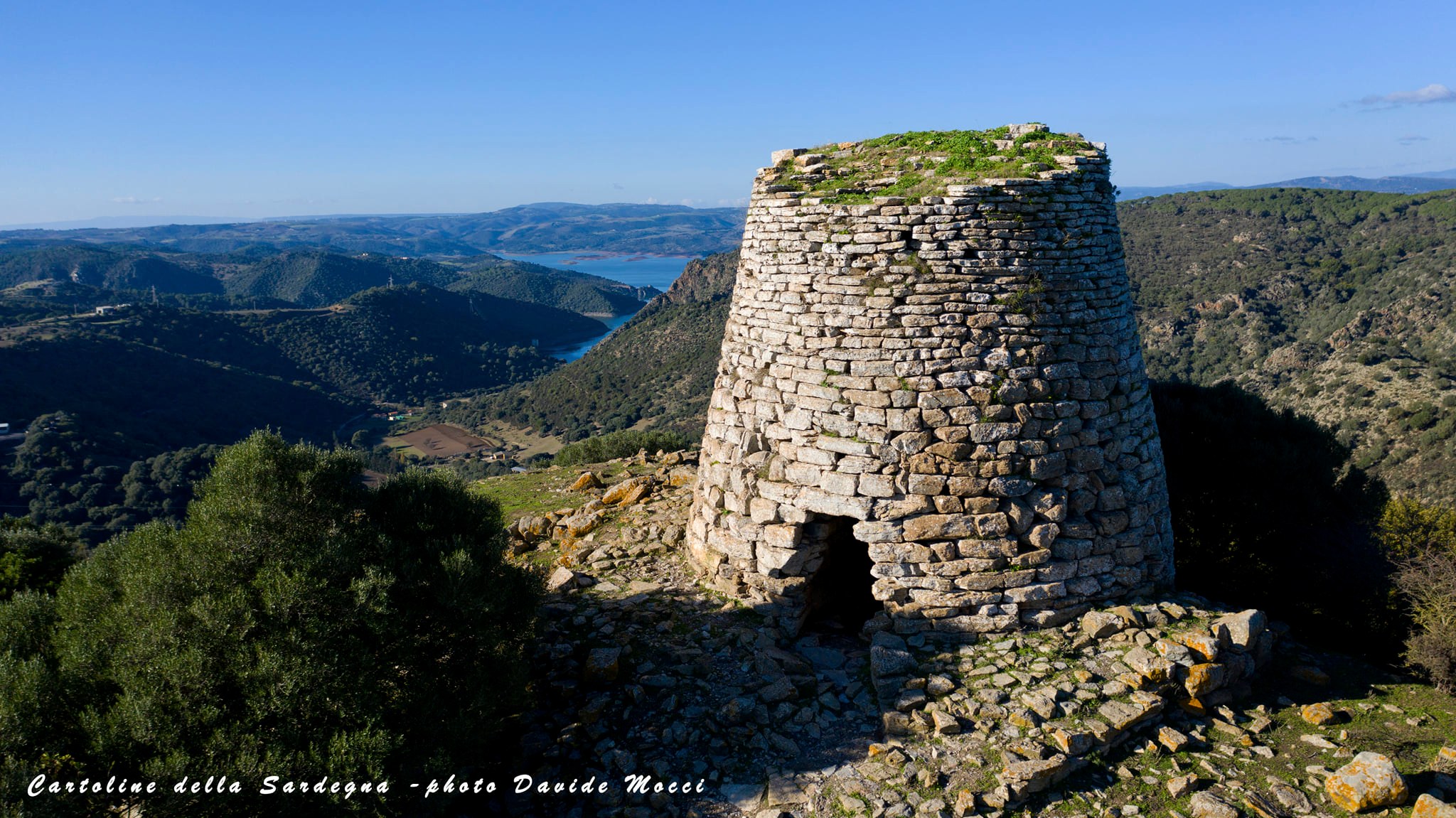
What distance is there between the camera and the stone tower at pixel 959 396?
7.27 meters

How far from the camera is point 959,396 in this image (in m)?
7.25

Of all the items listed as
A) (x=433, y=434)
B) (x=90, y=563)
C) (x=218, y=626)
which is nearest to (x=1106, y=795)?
(x=218, y=626)

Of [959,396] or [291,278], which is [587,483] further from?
[291,278]

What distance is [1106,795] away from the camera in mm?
6035

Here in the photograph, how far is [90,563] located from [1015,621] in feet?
28.3

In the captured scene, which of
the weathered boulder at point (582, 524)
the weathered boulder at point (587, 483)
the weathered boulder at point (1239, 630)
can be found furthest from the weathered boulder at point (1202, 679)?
the weathered boulder at point (587, 483)

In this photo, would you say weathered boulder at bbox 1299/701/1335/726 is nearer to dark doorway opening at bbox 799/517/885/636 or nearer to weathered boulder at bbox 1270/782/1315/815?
weathered boulder at bbox 1270/782/1315/815

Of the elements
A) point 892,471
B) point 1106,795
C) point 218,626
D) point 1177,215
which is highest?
point 1177,215

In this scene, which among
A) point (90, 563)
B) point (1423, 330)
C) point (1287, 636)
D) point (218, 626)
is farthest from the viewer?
point (1423, 330)

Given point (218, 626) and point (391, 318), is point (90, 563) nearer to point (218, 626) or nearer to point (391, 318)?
point (218, 626)

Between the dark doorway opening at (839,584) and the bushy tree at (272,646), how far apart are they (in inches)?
127

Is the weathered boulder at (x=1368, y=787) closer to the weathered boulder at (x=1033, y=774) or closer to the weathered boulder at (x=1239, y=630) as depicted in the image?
the weathered boulder at (x=1239, y=630)

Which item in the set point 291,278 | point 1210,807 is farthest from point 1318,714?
point 291,278

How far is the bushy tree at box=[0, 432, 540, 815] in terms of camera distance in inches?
197
